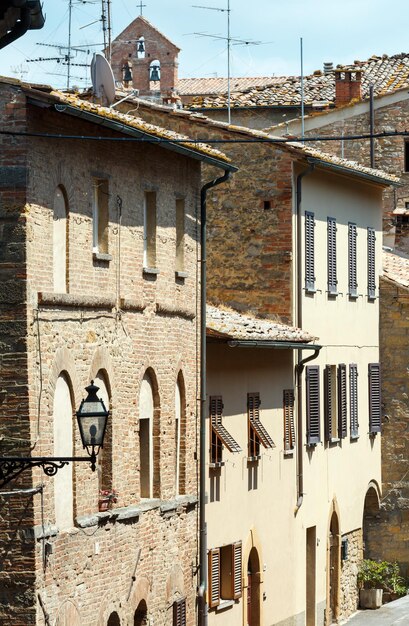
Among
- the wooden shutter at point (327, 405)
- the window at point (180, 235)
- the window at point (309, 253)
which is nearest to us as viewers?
the window at point (180, 235)

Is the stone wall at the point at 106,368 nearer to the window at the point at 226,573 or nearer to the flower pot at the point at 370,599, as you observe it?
the window at the point at 226,573

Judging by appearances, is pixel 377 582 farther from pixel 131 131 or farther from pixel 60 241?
pixel 60 241

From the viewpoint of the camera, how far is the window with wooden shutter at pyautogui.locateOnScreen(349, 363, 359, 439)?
38.4 meters

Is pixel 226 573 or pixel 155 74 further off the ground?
pixel 155 74

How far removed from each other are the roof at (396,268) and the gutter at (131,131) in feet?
40.2

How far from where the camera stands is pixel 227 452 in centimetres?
2975

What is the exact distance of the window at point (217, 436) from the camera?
28.9 metres

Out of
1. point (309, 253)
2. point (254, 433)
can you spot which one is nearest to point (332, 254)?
point (309, 253)

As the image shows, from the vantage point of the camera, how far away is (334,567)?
122ft

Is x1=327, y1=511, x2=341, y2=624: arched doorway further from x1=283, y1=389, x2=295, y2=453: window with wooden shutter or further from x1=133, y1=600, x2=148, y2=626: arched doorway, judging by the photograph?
x1=133, y1=600, x2=148, y2=626: arched doorway

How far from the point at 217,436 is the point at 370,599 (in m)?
11.2

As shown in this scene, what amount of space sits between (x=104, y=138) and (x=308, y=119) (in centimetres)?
2170

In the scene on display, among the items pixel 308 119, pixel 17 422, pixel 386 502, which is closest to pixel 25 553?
pixel 17 422

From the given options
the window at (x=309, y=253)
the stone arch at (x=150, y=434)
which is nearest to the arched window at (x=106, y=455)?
the stone arch at (x=150, y=434)
